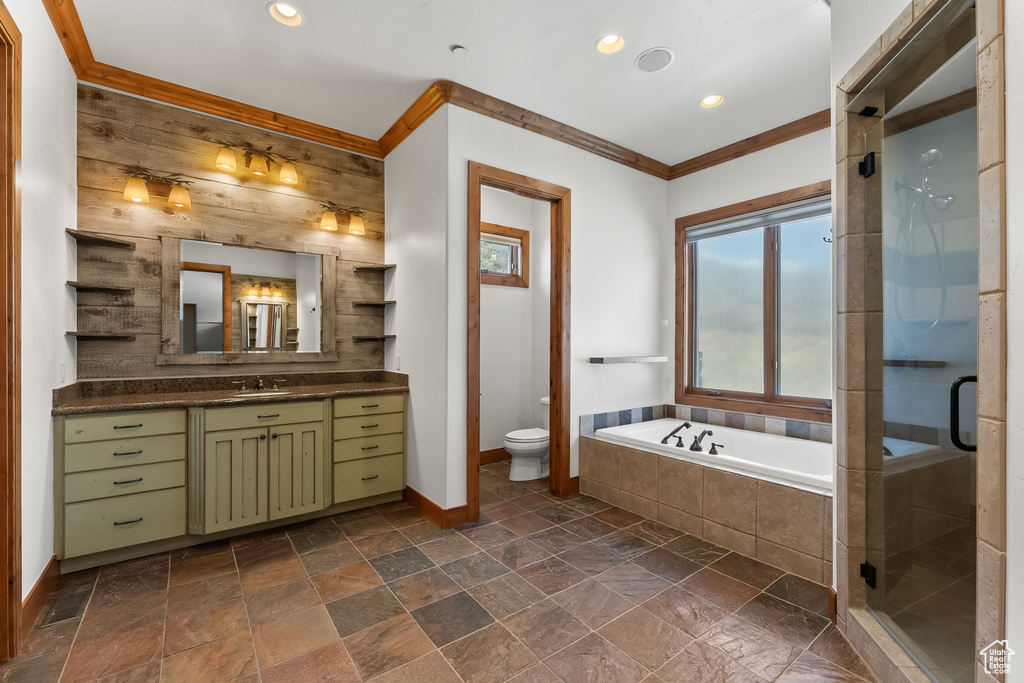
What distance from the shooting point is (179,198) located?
2.88 meters

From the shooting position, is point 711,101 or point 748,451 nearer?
point 711,101

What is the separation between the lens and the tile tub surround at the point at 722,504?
7.45 feet

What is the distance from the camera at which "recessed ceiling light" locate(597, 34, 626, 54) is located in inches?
94.4

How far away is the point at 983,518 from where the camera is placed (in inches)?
45.1

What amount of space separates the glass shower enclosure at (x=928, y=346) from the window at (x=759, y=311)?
1.66 m

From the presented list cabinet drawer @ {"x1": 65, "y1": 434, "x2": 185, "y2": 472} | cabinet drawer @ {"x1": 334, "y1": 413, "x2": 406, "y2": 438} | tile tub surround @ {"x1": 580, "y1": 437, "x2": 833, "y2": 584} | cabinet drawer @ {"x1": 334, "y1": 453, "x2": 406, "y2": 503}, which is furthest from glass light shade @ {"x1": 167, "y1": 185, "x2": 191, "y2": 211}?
tile tub surround @ {"x1": 580, "y1": 437, "x2": 833, "y2": 584}

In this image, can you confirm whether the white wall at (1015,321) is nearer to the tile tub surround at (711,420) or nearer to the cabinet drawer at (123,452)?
the tile tub surround at (711,420)

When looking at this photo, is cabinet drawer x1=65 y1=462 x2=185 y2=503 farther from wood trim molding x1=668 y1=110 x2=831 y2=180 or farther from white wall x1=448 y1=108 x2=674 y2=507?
wood trim molding x1=668 y1=110 x2=831 y2=180

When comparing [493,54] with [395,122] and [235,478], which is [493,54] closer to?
[395,122]

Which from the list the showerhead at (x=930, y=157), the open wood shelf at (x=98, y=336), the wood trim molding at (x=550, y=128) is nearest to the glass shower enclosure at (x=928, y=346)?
the showerhead at (x=930, y=157)

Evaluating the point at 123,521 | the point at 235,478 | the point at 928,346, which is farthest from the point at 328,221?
the point at 928,346

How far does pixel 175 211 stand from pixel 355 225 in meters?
1.12

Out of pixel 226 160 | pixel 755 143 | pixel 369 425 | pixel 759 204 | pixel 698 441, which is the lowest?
pixel 698 441

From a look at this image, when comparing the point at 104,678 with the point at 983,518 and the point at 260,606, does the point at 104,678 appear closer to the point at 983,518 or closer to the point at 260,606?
the point at 260,606
